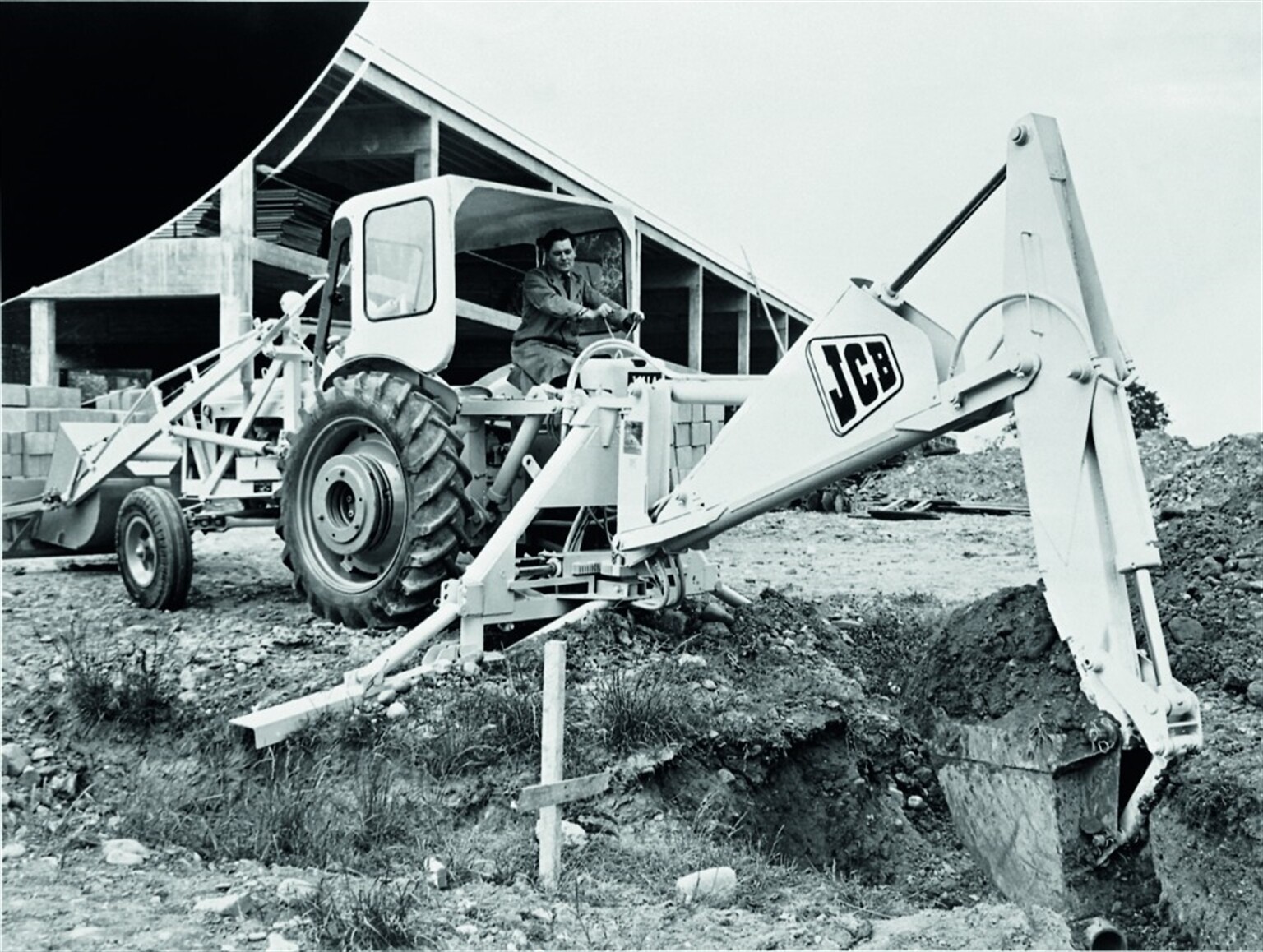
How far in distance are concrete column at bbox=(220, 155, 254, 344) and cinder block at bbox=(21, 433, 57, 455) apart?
10.9 feet

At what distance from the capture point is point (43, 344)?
1764 centimetres

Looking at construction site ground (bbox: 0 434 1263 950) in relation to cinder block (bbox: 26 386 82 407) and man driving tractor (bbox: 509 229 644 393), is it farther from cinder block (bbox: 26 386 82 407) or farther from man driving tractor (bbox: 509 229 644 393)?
cinder block (bbox: 26 386 82 407)

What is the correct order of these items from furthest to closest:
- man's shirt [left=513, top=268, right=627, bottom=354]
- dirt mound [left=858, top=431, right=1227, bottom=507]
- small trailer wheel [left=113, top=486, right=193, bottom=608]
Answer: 1. dirt mound [left=858, top=431, right=1227, bottom=507]
2. small trailer wheel [left=113, top=486, right=193, bottom=608]
3. man's shirt [left=513, top=268, right=627, bottom=354]

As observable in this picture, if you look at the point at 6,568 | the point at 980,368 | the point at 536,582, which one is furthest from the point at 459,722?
the point at 6,568

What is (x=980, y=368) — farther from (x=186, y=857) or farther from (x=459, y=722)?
(x=186, y=857)


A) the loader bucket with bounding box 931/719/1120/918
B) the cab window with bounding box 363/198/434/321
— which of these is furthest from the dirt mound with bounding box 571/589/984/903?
the cab window with bounding box 363/198/434/321

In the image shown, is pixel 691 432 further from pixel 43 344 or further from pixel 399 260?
pixel 43 344

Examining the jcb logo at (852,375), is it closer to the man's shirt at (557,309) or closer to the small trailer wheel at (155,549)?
the man's shirt at (557,309)

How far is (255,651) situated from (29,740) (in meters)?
1.10

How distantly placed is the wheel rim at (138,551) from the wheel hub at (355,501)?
175 cm

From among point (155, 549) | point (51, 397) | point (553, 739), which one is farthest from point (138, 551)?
point (51, 397)

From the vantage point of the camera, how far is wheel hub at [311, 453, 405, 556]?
650cm

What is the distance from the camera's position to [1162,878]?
4707 millimetres

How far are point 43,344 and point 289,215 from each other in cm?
371
